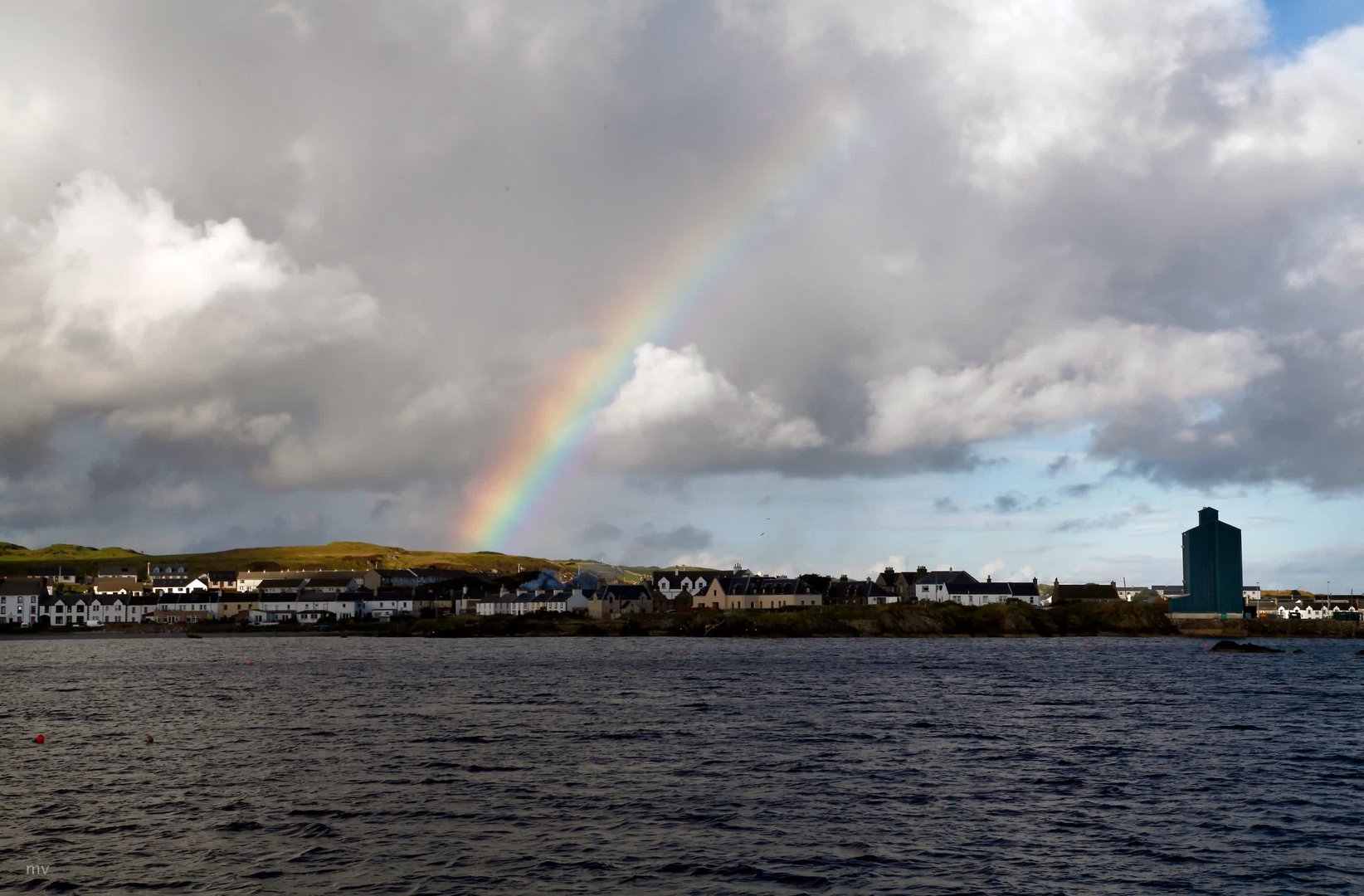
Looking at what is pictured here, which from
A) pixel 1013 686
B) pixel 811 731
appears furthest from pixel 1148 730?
pixel 1013 686

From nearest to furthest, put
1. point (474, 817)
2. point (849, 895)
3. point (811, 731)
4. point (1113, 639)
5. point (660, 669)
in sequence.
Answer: point (849, 895)
point (474, 817)
point (811, 731)
point (660, 669)
point (1113, 639)

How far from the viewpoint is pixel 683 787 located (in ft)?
135

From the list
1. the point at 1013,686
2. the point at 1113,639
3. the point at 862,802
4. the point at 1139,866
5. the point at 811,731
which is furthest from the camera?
the point at 1113,639

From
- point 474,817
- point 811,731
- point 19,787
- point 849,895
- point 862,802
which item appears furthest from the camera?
point 811,731

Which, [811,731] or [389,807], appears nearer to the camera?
[389,807]

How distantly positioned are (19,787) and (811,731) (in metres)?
35.7

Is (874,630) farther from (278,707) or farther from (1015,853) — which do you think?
(1015,853)

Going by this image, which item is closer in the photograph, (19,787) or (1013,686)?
(19,787)

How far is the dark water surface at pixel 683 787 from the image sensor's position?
29703 mm

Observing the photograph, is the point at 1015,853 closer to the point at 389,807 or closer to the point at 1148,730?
the point at 389,807

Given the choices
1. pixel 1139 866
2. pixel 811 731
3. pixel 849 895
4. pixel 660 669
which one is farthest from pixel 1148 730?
pixel 660 669

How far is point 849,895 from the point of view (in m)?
27.5

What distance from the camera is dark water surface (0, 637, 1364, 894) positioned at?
29703mm

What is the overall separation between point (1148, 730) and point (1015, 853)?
32.0 metres
